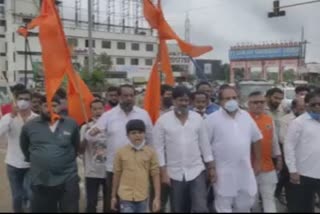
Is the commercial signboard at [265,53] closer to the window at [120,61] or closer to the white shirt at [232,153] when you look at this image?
the window at [120,61]

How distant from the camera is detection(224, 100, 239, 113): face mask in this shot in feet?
17.2

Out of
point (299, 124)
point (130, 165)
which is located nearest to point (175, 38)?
point (299, 124)

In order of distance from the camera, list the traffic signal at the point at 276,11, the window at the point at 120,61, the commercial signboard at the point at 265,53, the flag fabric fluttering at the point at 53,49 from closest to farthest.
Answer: the flag fabric fluttering at the point at 53,49
the traffic signal at the point at 276,11
the commercial signboard at the point at 265,53
the window at the point at 120,61

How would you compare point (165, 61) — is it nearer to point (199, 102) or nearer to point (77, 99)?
point (199, 102)

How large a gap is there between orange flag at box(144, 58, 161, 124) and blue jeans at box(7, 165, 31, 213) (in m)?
1.59

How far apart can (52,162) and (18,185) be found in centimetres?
144

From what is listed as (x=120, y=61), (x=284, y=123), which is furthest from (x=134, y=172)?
(x=120, y=61)

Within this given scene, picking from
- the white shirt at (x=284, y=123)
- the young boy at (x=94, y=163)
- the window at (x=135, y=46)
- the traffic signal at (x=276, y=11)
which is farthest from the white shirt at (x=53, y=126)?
the window at (x=135, y=46)

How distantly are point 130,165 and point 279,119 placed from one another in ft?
8.10

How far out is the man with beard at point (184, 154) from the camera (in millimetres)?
5199

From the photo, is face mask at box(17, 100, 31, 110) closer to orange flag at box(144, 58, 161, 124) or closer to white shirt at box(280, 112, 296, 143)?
orange flag at box(144, 58, 161, 124)

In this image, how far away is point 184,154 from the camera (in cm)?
519

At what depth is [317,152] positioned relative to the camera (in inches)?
218

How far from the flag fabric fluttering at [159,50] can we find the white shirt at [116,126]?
0.91 metres
